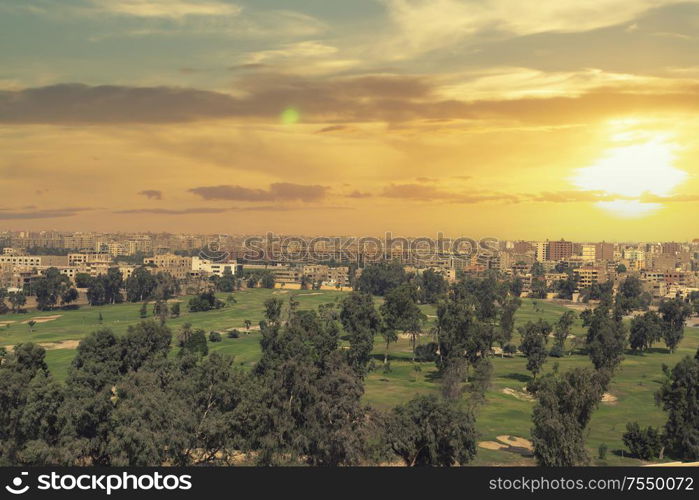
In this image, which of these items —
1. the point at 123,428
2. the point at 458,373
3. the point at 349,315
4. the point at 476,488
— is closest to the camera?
the point at 476,488

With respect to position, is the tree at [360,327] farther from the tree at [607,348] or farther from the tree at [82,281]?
the tree at [82,281]

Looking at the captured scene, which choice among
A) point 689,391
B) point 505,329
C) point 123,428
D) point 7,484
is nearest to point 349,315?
point 505,329

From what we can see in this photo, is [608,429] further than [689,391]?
Result: Yes

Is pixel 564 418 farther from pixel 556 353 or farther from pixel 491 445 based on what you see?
pixel 556 353

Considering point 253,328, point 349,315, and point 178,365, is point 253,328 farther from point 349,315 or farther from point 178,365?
point 178,365

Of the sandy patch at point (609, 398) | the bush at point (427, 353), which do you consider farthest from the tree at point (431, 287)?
the sandy patch at point (609, 398)

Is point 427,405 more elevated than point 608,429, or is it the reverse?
point 427,405
